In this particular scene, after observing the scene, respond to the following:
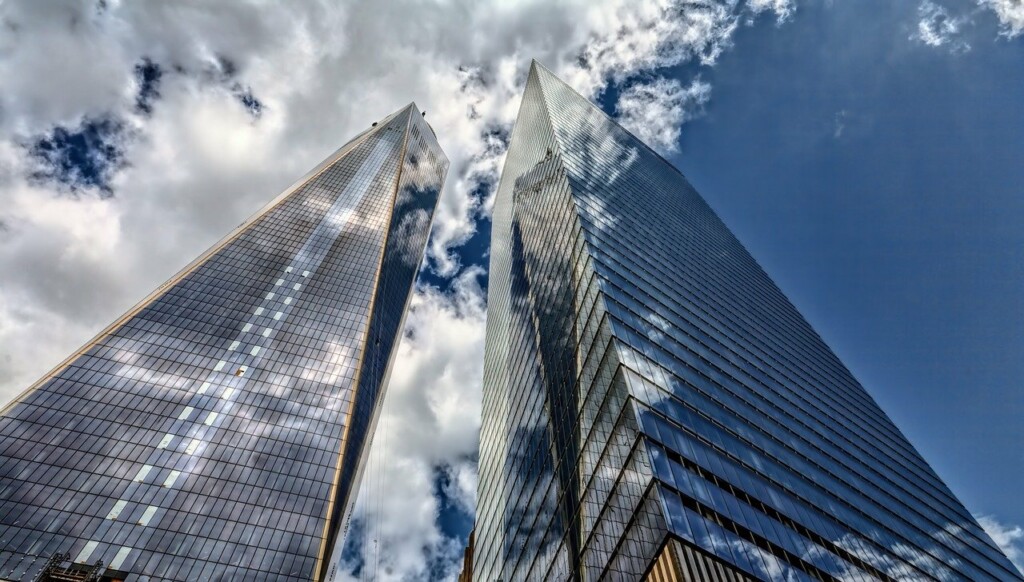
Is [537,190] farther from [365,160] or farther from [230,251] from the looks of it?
[365,160]

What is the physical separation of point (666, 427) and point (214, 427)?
68.2 metres

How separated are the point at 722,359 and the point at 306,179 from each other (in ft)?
434

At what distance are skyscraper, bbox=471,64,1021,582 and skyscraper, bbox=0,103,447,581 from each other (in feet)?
78.7

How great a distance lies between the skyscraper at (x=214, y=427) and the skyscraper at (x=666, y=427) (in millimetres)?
24001

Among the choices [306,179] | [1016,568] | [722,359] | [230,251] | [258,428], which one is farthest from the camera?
[306,179]

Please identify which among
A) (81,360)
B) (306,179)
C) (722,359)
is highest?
(306,179)

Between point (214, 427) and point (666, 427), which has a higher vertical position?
point (214, 427)

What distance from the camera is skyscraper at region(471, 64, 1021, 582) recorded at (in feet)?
91.7

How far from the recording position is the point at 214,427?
74688 mm

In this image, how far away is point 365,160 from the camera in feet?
527

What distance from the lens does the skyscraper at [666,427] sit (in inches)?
1100

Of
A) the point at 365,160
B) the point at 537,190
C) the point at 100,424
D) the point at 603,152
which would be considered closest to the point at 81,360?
the point at 100,424

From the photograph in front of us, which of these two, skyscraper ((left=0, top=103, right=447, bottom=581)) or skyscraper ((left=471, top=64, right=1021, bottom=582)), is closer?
skyscraper ((left=471, top=64, right=1021, bottom=582))

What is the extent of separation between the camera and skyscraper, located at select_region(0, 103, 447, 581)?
59.5 metres
